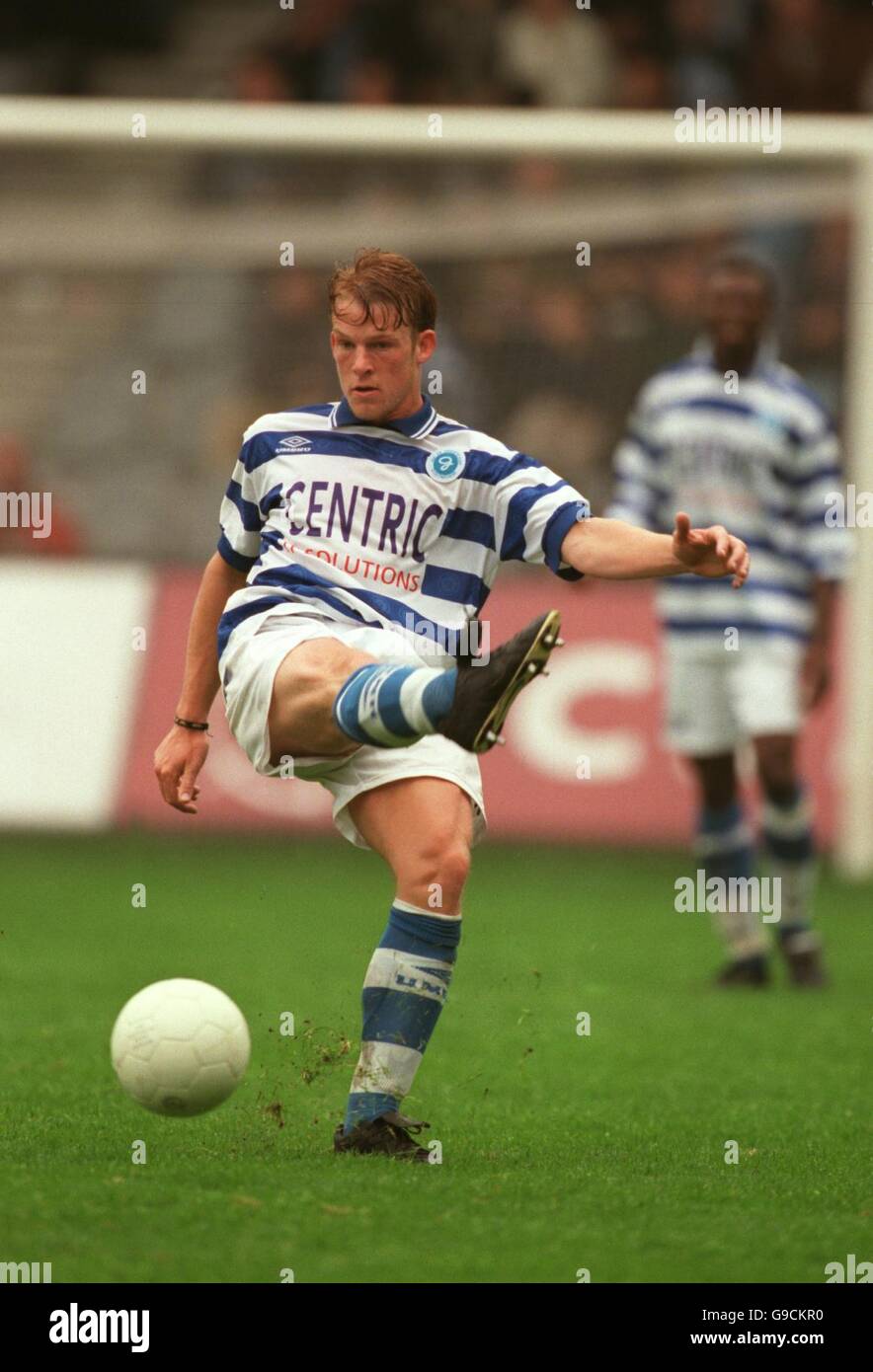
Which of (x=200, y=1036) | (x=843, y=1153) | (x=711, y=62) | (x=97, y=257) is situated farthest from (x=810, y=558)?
(x=711, y=62)

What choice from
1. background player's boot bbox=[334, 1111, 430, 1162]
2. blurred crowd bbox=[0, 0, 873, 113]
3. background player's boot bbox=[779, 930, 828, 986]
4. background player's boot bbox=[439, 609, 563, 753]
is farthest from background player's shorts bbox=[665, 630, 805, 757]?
blurred crowd bbox=[0, 0, 873, 113]

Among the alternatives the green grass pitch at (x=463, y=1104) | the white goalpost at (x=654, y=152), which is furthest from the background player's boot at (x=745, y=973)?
the white goalpost at (x=654, y=152)

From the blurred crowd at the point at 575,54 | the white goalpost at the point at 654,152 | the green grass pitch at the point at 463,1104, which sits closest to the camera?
the green grass pitch at the point at 463,1104

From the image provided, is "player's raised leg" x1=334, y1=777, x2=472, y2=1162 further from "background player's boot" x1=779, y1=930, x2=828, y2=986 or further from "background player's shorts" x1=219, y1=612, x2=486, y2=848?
"background player's boot" x1=779, y1=930, x2=828, y2=986

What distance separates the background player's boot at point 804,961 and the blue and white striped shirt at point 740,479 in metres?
1.14

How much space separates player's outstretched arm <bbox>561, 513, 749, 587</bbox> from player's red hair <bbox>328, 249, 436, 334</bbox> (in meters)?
0.53

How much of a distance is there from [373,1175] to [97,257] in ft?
25.8

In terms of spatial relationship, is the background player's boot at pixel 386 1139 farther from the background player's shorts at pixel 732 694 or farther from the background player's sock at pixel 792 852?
the background player's shorts at pixel 732 694

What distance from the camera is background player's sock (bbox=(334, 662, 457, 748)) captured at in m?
3.76

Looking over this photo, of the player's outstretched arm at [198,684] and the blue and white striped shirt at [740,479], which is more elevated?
the blue and white striped shirt at [740,479]

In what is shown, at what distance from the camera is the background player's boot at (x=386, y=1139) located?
411 cm

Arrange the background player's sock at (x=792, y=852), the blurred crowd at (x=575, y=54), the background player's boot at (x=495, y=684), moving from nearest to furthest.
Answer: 1. the background player's boot at (x=495, y=684)
2. the background player's sock at (x=792, y=852)
3. the blurred crowd at (x=575, y=54)

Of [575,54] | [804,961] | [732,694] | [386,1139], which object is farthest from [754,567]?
[575,54]

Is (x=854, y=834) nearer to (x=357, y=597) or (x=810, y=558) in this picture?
(x=810, y=558)
